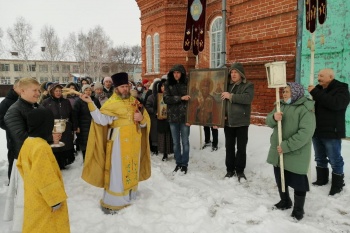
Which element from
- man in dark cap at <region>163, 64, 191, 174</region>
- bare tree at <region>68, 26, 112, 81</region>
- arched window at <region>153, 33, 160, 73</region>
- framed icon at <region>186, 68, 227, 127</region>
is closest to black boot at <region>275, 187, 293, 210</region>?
framed icon at <region>186, 68, 227, 127</region>

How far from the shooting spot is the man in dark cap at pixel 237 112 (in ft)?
15.5

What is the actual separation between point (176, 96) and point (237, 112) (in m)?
1.26

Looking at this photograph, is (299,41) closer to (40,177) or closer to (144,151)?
(144,151)

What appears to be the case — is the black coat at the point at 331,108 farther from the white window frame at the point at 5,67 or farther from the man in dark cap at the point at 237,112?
the white window frame at the point at 5,67

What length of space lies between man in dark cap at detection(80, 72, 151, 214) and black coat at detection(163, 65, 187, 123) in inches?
61.6

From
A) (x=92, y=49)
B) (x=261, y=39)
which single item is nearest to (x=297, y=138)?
(x=261, y=39)

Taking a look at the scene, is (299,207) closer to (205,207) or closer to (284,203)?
(284,203)

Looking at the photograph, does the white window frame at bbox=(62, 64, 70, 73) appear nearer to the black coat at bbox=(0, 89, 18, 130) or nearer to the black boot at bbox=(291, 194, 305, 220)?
the black coat at bbox=(0, 89, 18, 130)

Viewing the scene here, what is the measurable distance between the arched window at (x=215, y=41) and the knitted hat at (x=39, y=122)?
10.2 m

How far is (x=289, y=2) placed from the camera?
7363 mm

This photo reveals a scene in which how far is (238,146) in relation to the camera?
4953 millimetres

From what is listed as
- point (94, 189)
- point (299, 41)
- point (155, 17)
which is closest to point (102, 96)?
point (94, 189)

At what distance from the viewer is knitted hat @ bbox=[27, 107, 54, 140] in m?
2.37

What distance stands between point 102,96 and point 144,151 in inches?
99.7
